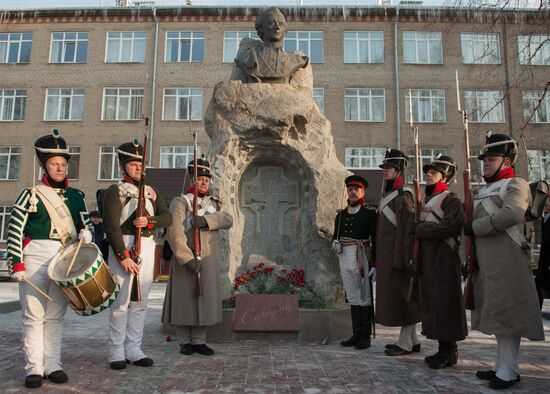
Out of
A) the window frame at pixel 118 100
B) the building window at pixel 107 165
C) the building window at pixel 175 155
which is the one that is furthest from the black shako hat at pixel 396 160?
the window frame at pixel 118 100

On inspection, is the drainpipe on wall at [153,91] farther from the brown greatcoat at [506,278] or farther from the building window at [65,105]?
the brown greatcoat at [506,278]

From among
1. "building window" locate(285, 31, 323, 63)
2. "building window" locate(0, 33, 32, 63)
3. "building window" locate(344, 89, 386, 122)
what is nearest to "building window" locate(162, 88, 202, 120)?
"building window" locate(285, 31, 323, 63)

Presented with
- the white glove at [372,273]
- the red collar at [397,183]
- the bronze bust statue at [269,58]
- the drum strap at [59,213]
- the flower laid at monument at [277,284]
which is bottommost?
the flower laid at monument at [277,284]

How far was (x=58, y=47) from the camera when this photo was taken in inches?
966

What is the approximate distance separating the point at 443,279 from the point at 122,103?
72.3 ft

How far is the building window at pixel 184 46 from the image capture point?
24281mm

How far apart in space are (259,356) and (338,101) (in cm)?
1987

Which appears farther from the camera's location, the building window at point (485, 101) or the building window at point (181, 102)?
the building window at point (181, 102)

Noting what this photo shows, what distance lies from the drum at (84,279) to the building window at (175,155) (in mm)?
19455

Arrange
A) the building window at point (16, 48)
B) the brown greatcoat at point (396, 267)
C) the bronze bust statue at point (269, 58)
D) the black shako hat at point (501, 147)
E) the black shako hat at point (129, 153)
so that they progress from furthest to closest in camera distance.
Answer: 1. the building window at point (16, 48)
2. the bronze bust statue at point (269, 58)
3. the brown greatcoat at point (396, 267)
4. the black shako hat at point (129, 153)
5. the black shako hat at point (501, 147)

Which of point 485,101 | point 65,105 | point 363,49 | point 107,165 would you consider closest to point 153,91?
point 107,165

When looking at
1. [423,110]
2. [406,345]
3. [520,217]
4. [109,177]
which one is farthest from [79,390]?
[423,110]

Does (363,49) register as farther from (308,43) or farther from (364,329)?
(364,329)

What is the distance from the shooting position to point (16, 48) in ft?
81.2
